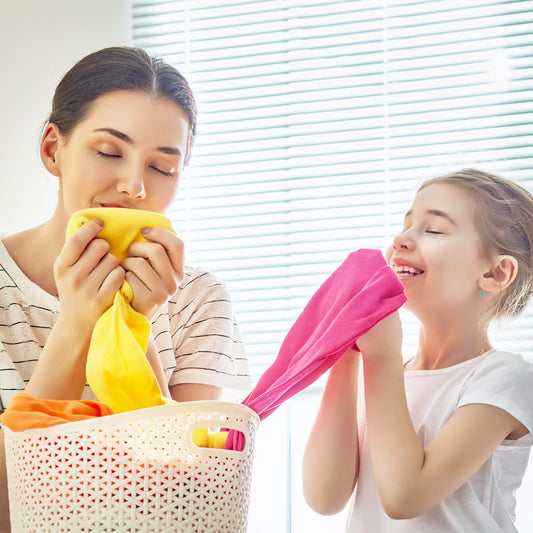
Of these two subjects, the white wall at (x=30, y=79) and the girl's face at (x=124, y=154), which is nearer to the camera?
the girl's face at (x=124, y=154)

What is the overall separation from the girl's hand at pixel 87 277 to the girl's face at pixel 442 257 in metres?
0.49

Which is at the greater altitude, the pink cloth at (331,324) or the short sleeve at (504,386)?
the pink cloth at (331,324)

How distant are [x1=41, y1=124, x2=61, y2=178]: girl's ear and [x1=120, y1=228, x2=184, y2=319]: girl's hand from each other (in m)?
0.32

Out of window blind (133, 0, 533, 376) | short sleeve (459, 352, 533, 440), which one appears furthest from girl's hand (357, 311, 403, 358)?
window blind (133, 0, 533, 376)

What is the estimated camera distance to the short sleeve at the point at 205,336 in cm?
124

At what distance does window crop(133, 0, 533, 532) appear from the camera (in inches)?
76.4

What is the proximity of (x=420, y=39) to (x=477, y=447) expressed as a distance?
1272mm

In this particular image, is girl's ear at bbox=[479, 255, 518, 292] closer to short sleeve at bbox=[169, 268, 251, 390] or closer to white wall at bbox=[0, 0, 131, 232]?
short sleeve at bbox=[169, 268, 251, 390]

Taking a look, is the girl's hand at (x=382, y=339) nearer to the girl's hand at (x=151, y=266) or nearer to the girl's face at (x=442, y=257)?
the girl's face at (x=442, y=257)

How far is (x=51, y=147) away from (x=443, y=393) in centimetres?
75

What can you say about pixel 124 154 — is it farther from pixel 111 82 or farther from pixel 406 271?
pixel 406 271

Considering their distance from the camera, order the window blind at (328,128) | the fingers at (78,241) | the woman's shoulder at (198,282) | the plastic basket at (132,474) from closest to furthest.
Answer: the plastic basket at (132,474)
the fingers at (78,241)
the woman's shoulder at (198,282)
the window blind at (328,128)

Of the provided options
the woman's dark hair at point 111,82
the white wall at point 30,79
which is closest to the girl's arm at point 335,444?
the woman's dark hair at point 111,82

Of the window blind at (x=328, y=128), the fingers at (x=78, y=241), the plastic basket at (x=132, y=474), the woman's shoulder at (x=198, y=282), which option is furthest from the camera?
the window blind at (x=328, y=128)
